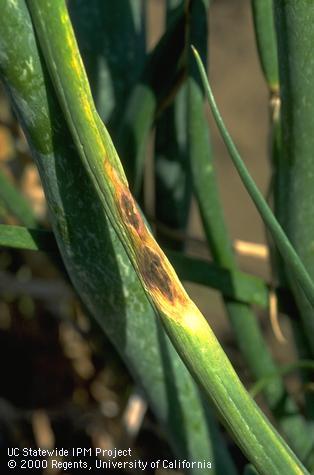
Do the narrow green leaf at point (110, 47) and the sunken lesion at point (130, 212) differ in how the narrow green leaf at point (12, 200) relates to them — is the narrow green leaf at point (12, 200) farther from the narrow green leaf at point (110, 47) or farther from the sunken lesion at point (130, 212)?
the sunken lesion at point (130, 212)

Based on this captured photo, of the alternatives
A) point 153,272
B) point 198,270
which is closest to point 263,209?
point 153,272

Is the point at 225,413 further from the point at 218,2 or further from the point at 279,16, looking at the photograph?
the point at 218,2

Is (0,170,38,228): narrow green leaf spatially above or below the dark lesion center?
below

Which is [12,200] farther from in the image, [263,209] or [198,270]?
[263,209]

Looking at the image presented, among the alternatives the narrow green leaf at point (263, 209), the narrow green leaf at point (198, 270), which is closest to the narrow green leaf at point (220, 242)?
the narrow green leaf at point (198, 270)

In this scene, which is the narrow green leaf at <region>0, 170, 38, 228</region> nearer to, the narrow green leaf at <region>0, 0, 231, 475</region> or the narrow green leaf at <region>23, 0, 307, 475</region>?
the narrow green leaf at <region>0, 0, 231, 475</region>

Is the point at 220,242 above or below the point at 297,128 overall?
below

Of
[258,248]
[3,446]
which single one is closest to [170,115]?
[258,248]

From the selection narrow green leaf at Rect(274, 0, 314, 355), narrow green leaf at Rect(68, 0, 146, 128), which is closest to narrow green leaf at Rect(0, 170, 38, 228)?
narrow green leaf at Rect(68, 0, 146, 128)
